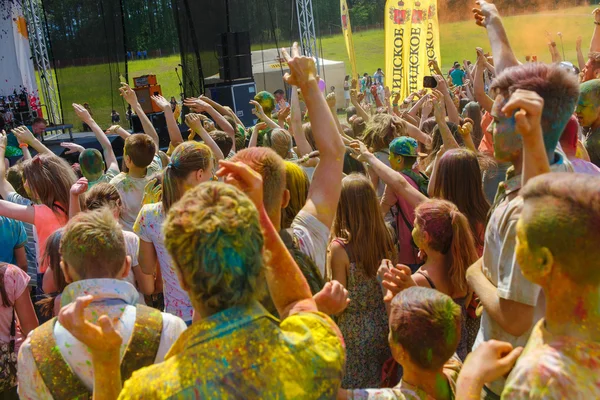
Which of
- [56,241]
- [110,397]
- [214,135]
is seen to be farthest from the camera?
[214,135]

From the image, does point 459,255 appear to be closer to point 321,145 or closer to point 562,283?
point 321,145

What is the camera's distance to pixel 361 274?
2.92m

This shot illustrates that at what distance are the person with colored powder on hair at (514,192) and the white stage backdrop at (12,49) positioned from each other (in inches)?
643

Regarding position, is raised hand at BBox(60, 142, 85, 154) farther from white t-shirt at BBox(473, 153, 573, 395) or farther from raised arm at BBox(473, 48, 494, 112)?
white t-shirt at BBox(473, 153, 573, 395)

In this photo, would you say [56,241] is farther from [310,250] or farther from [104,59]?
[104,59]

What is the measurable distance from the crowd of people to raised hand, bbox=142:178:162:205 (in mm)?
24

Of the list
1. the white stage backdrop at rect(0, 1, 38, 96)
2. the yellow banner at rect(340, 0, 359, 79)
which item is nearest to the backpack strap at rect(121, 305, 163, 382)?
the yellow banner at rect(340, 0, 359, 79)

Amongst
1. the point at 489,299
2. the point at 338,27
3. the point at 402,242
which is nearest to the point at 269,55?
the point at 338,27

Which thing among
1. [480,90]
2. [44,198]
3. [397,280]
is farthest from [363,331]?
[480,90]

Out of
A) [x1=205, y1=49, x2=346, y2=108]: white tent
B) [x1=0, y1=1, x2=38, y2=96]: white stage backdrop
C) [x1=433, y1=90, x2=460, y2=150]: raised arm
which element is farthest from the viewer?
[x1=205, y1=49, x2=346, y2=108]: white tent

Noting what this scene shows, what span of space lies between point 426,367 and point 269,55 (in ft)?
64.9

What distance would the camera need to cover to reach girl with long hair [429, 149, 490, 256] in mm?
3260

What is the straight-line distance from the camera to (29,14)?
15734 millimetres

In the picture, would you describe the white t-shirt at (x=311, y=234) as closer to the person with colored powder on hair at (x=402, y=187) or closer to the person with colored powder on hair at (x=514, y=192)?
the person with colored powder on hair at (x=514, y=192)
